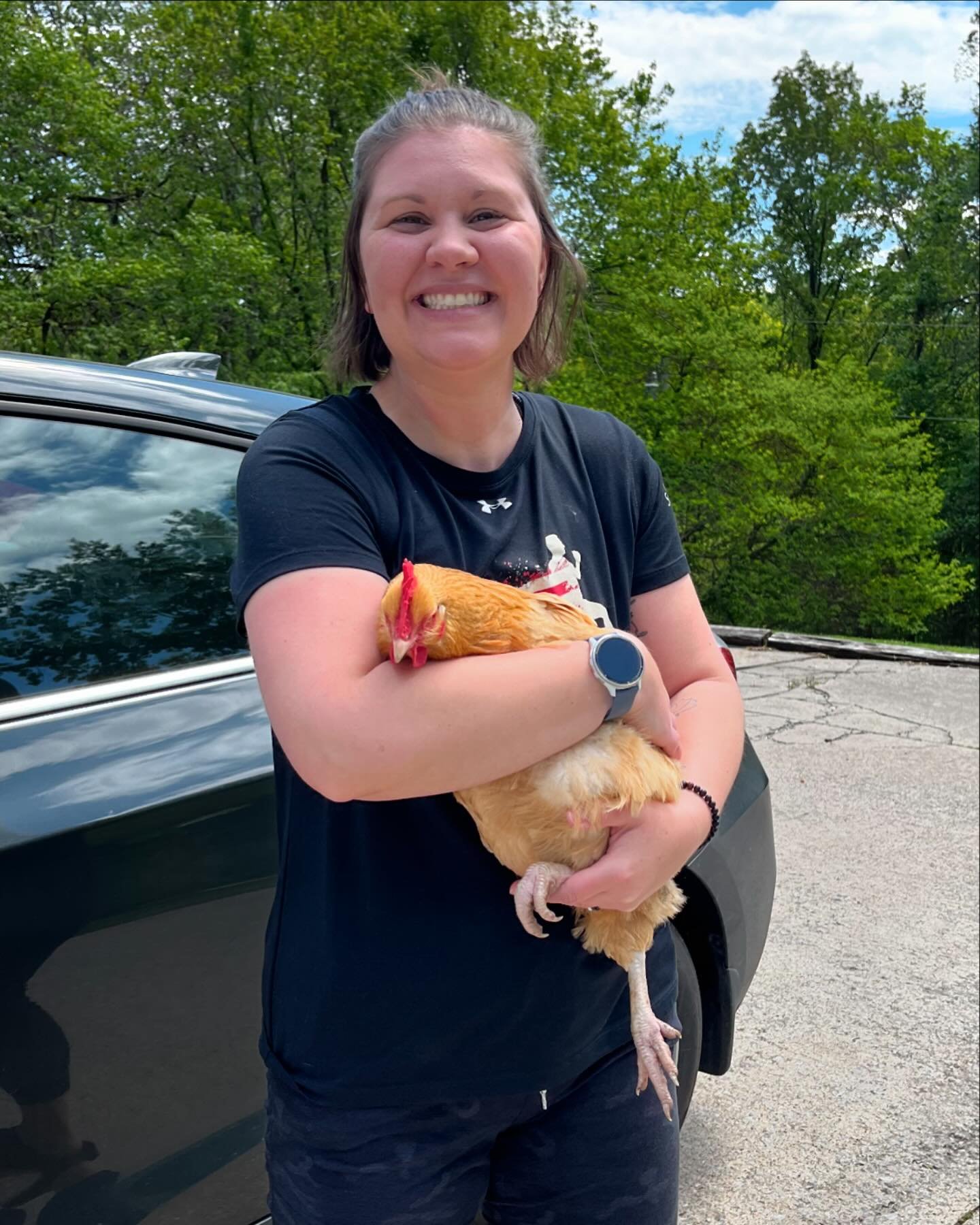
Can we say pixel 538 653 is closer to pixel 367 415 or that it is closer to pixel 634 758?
pixel 634 758

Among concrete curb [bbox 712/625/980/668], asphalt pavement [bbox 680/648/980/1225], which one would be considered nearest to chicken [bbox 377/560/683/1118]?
asphalt pavement [bbox 680/648/980/1225]

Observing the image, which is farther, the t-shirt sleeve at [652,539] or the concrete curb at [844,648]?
the concrete curb at [844,648]

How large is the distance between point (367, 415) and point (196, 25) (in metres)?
19.0

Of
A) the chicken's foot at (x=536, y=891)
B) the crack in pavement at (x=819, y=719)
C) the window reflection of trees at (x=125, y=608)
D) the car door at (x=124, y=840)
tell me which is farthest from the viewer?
the crack in pavement at (x=819, y=719)

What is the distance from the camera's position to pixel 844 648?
10.2m

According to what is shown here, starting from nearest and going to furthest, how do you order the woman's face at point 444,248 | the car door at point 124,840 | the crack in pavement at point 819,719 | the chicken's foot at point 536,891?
the chicken's foot at point 536,891
the woman's face at point 444,248
the car door at point 124,840
the crack in pavement at point 819,719

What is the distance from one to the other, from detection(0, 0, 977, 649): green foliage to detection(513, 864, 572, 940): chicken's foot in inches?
519

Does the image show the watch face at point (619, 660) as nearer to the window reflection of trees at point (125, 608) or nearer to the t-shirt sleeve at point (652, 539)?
the t-shirt sleeve at point (652, 539)

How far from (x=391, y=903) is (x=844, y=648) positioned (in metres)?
9.67

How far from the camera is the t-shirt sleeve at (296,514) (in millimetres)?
1140

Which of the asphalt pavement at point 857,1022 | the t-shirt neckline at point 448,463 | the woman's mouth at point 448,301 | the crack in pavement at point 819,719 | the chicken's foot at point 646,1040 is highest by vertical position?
the woman's mouth at point 448,301

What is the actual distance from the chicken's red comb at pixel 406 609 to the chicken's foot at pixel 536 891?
Answer: 32cm

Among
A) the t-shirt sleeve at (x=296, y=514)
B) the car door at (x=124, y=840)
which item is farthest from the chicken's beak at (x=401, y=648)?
the car door at (x=124, y=840)

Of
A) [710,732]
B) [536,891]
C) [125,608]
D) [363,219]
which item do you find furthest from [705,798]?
[125,608]
